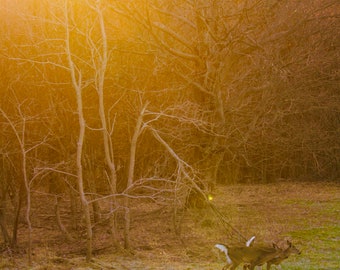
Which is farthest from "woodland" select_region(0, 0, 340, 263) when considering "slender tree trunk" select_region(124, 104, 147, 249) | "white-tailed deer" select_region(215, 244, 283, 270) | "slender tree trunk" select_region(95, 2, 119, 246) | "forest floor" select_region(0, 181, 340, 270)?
"white-tailed deer" select_region(215, 244, 283, 270)

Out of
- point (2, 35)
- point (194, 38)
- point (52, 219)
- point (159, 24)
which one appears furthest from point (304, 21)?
point (52, 219)

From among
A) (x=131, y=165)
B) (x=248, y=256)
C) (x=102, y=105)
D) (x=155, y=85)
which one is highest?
(x=155, y=85)

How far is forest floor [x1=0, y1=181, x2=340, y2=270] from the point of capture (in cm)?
1080

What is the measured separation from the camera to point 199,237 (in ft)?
44.8

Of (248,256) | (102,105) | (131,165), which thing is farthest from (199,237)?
(248,256)

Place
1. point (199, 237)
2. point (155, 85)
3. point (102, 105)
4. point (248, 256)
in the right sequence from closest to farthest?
point (248, 256), point (102, 105), point (199, 237), point (155, 85)

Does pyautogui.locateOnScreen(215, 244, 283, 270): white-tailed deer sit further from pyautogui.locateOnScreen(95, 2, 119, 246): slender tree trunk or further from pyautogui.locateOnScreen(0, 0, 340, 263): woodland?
pyautogui.locateOnScreen(0, 0, 340, 263): woodland

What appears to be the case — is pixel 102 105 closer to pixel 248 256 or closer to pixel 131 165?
pixel 131 165

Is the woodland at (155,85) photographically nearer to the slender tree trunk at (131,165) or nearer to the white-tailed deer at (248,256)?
the slender tree trunk at (131,165)

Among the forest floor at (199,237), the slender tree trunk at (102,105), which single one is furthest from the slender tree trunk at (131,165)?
the forest floor at (199,237)

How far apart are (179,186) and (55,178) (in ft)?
26.3

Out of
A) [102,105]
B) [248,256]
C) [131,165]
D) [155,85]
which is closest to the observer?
[248,256]

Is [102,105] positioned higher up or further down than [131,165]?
higher up

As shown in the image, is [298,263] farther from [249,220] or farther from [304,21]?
[304,21]
